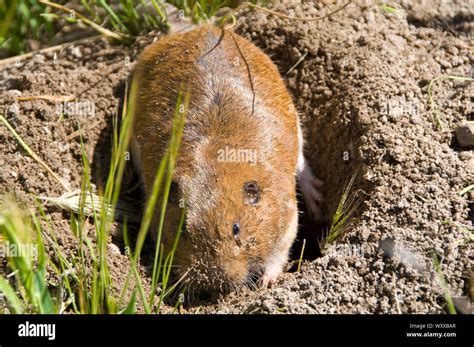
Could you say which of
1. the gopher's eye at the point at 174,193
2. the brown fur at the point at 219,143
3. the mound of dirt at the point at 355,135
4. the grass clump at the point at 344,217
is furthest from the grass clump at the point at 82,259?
the grass clump at the point at 344,217

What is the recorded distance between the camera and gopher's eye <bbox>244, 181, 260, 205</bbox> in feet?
16.3

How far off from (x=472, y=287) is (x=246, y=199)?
5.34 feet

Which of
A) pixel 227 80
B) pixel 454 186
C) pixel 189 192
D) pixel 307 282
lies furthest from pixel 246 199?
pixel 454 186

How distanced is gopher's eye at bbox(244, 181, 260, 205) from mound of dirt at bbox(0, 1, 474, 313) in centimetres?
60

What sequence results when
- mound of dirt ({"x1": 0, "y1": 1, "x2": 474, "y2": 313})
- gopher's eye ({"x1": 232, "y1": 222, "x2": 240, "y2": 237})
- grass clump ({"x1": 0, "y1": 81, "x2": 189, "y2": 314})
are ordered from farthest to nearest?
gopher's eye ({"x1": 232, "y1": 222, "x2": 240, "y2": 237}), mound of dirt ({"x1": 0, "y1": 1, "x2": 474, "y2": 313}), grass clump ({"x1": 0, "y1": 81, "x2": 189, "y2": 314})

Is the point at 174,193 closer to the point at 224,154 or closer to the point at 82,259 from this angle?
the point at 224,154

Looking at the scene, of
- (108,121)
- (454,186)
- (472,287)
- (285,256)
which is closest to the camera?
(472,287)

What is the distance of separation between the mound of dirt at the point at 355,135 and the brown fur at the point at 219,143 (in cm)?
34

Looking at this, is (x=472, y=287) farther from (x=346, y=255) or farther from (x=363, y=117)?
(x=363, y=117)

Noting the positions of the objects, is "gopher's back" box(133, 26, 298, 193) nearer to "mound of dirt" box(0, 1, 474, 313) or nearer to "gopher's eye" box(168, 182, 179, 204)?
"gopher's eye" box(168, 182, 179, 204)

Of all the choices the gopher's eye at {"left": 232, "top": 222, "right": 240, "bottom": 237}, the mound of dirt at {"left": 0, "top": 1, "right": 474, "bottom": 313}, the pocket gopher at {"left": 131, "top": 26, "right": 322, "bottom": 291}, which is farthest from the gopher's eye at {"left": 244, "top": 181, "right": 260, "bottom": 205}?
the mound of dirt at {"left": 0, "top": 1, "right": 474, "bottom": 313}

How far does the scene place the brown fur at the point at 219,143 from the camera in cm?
485

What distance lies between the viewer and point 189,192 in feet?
16.2

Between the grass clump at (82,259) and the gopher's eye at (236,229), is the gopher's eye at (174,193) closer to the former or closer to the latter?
the grass clump at (82,259)
